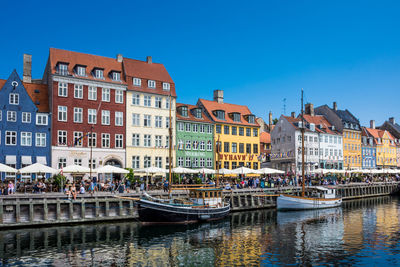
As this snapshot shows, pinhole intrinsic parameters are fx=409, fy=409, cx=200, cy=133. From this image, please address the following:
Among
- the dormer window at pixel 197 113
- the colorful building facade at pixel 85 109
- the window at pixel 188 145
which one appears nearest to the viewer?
the colorful building facade at pixel 85 109

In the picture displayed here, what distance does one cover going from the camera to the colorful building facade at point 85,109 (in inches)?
1988

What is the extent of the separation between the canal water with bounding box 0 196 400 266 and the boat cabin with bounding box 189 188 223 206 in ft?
7.36

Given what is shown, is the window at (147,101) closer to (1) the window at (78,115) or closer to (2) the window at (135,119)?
(2) the window at (135,119)

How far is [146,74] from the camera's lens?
195 ft

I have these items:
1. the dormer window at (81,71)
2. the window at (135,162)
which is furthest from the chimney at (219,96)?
the dormer window at (81,71)

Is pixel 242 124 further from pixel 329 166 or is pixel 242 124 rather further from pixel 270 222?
pixel 270 222

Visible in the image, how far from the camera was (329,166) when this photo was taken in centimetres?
8544

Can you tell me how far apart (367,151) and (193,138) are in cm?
5332

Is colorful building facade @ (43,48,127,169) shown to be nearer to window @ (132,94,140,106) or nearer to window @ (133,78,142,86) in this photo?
window @ (132,94,140,106)

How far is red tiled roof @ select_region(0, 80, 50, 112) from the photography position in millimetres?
50312

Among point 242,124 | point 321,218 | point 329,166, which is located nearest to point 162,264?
point 321,218

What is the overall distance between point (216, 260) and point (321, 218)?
847 inches

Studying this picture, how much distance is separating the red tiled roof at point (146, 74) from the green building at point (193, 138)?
4.27 meters

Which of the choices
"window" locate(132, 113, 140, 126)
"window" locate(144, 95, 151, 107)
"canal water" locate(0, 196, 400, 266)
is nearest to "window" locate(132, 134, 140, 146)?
"window" locate(132, 113, 140, 126)
